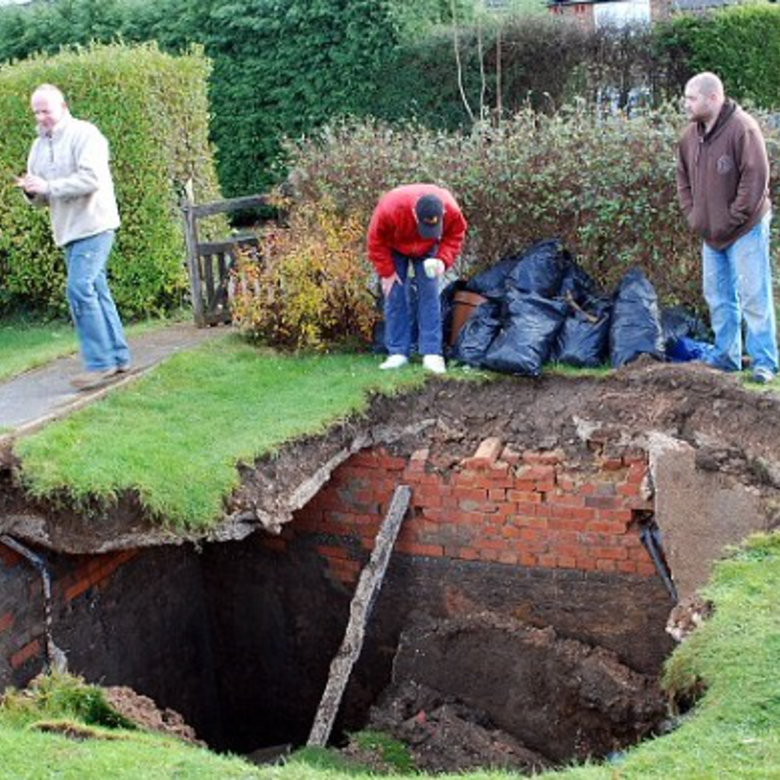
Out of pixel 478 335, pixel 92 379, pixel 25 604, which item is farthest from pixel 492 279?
pixel 25 604

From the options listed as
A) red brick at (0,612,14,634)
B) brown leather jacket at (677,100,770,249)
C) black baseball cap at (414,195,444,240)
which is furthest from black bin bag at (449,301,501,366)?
red brick at (0,612,14,634)

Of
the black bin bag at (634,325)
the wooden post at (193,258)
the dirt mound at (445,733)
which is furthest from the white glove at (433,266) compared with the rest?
the dirt mound at (445,733)

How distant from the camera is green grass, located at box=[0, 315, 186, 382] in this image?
31.6 feet

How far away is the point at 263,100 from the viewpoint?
16109mm

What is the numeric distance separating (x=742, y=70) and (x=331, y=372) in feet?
35.0

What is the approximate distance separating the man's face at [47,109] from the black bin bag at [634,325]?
4.32m

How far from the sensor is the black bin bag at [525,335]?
830cm

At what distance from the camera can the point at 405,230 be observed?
8.41 m

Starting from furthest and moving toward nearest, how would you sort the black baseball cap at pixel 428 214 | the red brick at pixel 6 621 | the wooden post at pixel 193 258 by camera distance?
the wooden post at pixel 193 258
the black baseball cap at pixel 428 214
the red brick at pixel 6 621

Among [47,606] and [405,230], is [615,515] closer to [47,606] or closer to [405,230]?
[405,230]

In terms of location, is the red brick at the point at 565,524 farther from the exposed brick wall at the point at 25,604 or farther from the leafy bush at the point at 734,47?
the leafy bush at the point at 734,47

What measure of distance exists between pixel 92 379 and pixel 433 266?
271 centimetres

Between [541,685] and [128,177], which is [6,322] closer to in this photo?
[128,177]

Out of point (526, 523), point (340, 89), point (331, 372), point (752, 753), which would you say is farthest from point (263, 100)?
point (752, 753)
